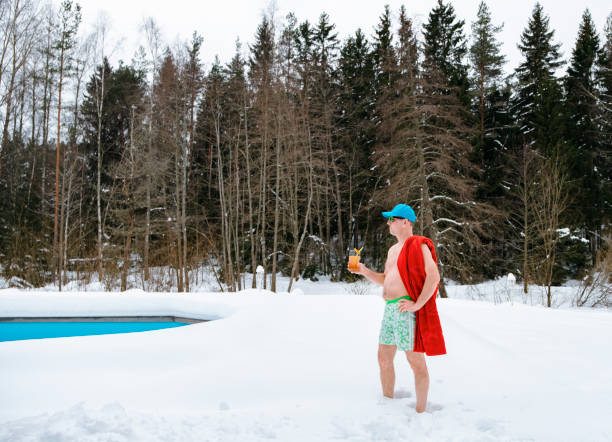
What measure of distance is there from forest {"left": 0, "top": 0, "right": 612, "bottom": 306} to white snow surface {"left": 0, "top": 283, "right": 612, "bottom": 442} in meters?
7.14

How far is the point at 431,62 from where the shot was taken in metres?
12.4

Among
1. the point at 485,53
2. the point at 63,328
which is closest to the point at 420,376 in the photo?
the point at 63,328

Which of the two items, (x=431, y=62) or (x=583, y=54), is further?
(x=583, y=54)

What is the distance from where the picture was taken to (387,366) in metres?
2.86

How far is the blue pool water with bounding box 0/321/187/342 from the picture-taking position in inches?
261

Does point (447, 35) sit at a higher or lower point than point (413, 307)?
higher

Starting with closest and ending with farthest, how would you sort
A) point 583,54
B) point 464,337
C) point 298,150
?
1. point 464,337
2. point 298,150
3. point 583,54

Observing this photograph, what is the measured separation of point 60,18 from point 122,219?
317 inches

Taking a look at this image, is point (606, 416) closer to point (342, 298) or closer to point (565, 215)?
point (342, 298)

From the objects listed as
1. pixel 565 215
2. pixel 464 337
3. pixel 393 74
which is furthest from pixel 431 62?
pixel 464 337

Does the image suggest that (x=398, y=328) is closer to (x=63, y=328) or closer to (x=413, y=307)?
(x=413, y=307)

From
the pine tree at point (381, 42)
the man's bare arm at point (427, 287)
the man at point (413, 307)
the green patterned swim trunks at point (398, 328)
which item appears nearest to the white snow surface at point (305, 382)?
the man at point (413, 307)

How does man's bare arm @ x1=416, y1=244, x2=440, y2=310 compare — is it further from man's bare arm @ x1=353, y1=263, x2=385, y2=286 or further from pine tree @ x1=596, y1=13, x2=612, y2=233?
pine tree @ x1=596, y1=13, x2=612, y2=233

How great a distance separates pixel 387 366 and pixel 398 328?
381 millimetres
